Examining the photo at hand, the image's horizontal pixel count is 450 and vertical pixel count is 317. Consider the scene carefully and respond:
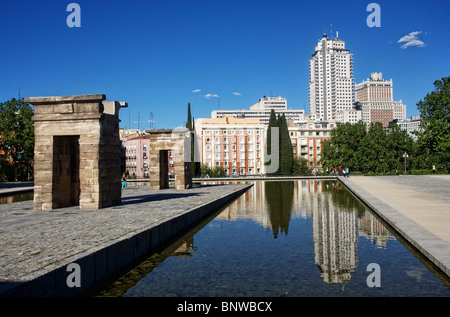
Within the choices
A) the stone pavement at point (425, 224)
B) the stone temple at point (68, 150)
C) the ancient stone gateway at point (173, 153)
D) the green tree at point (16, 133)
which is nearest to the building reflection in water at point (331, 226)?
the stone pavement at point (425, 224)

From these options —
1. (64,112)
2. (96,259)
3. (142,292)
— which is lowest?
(142,292)

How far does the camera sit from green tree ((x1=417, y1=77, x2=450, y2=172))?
41.5 metres

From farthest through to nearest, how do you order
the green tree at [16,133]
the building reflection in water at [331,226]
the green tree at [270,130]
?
the green tree at [270,130] → the green tree at [16,133] → the building reflection in water at [331,226]

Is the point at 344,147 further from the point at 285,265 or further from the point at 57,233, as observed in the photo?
the point at 57,233

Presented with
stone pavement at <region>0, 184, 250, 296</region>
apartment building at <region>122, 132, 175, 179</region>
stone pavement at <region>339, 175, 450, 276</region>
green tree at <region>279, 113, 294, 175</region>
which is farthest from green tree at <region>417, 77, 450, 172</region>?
apartment building at <region>122, 132, 175, 179</region>

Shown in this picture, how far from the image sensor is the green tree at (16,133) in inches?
2158

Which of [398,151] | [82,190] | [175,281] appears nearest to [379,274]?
[175,281]

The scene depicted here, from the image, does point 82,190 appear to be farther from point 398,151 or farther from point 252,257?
point 398,151

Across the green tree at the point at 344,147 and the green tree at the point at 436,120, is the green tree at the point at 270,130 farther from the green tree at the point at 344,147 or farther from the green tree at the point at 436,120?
the green tree at the point at 436,120

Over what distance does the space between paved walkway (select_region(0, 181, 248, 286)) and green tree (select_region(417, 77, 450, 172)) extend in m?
37.2

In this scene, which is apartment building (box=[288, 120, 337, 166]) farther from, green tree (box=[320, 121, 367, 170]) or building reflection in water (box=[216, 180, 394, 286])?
building reflection in water (box=[216, 180, 394, 286])

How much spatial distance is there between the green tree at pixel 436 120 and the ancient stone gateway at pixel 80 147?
3658 centimetres
